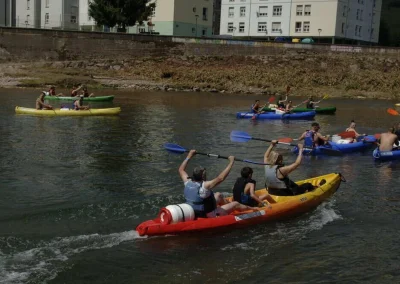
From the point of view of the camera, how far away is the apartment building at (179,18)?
66000 mm

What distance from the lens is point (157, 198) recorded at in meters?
12.6

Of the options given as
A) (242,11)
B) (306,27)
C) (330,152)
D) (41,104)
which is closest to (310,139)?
(330,152)

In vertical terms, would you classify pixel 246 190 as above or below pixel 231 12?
below

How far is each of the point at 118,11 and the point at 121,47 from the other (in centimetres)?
469

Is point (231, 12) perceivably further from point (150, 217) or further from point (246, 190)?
point (246, 190)

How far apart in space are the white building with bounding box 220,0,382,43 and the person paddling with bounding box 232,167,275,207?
5779 centimetres

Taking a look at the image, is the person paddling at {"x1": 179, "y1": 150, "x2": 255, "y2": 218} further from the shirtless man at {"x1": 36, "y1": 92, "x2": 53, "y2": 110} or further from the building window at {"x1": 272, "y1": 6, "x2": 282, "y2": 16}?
the building window at {"x1": 272, "y1": 6, "x2": 282, "y2": 16}

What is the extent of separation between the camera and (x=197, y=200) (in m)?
10.2

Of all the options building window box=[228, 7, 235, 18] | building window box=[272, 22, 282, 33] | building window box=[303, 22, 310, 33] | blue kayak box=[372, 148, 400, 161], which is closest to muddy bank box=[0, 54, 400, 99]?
building window box=[303, 22, 310, 33]

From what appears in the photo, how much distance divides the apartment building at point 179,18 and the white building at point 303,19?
404 centimetres

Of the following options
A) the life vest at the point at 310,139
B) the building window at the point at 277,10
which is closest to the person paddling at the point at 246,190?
the life vest at the point at 310,139

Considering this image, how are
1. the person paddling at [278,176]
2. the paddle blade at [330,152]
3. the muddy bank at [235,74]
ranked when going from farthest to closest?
the muddy bank at [235,74], the paddle blade at [330,152], the person paddling at [278,176]

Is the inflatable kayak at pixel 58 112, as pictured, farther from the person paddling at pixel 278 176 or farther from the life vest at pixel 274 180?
the life vest at pixel 274 180

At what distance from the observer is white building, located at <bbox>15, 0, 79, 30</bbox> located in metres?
65.8
